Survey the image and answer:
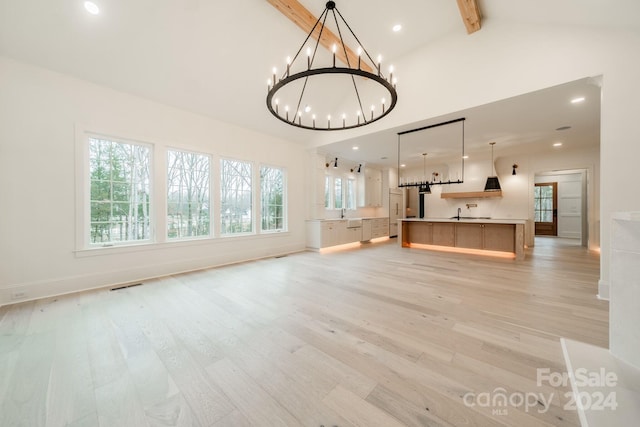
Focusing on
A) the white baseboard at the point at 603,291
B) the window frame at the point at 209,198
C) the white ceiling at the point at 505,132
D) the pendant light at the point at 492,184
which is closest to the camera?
the white baseboard at the point at 603,291

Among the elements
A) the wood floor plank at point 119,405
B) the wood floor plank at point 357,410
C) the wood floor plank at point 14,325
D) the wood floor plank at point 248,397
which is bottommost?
the wood floor plank at point 14,325

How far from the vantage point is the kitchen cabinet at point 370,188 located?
8.77 m

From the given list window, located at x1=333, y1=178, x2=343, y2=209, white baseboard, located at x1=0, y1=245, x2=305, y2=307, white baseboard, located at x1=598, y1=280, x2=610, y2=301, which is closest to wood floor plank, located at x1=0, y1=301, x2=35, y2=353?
white baseboard, located at x1=0, y1=245, x2=305, y2=307

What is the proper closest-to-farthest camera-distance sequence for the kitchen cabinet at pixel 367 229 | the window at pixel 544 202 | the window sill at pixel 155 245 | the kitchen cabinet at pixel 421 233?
the window sill at pixel 155 245
the kitchen cabinet at pixel 421 233
the kitchen cabinet at pixel 367 229
the window at pixel 544 202

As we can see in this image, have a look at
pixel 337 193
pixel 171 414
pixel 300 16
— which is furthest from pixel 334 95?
pixel 171 414

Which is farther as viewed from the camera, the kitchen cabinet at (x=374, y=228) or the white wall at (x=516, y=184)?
the kitchen cabinet at (x=374, y=228)

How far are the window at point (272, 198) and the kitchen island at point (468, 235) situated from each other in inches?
146

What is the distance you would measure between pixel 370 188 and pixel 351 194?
34.9 inches

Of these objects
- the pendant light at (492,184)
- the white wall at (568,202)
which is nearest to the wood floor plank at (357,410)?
the pendant light at (492,184)

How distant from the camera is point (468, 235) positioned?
6.10 m

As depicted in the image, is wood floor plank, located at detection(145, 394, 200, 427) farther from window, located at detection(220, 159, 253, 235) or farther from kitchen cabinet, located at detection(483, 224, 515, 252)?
kitchen cabinet, located at detection(483, 224, 515, 252)

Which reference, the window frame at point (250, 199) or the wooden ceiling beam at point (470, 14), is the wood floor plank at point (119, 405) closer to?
the window frame at point (250, 199)

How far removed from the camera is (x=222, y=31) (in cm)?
353

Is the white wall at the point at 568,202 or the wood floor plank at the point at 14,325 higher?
the white wall at the point at 568,202
